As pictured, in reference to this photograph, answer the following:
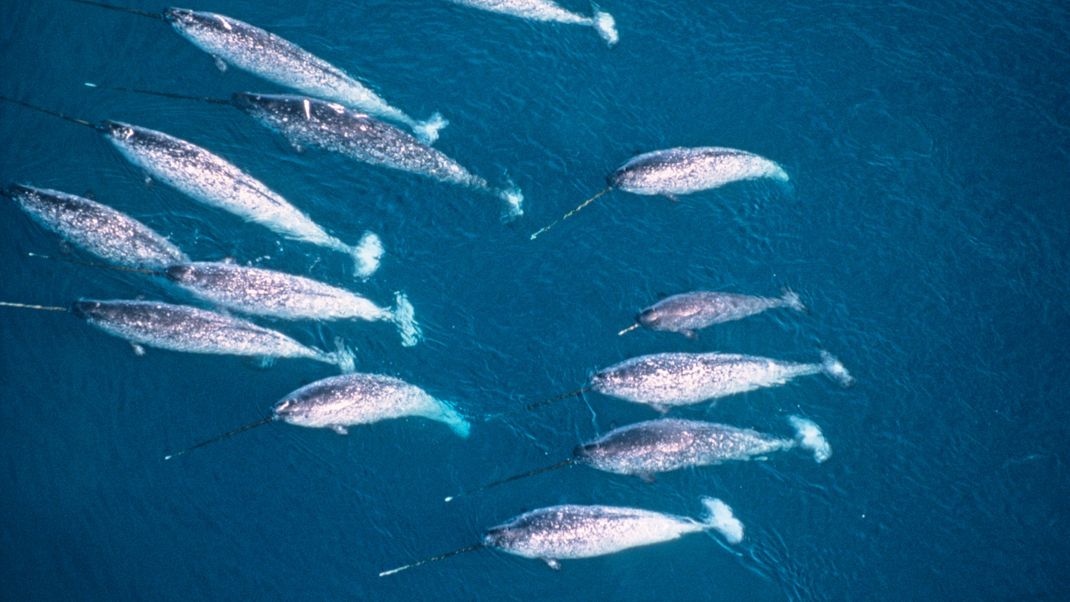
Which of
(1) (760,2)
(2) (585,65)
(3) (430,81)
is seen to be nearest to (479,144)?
(3) (430,81)

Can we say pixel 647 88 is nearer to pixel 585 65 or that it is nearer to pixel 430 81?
pixel 585 65

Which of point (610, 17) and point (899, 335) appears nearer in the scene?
point (899, 335)

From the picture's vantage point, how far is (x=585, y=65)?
12867 millimetres

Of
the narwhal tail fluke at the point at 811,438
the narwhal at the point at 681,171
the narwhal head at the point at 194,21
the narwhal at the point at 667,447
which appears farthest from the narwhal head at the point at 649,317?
the narwhal head at the point at 194,21

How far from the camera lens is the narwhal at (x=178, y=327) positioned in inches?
422

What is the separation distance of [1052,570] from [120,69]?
16995mm

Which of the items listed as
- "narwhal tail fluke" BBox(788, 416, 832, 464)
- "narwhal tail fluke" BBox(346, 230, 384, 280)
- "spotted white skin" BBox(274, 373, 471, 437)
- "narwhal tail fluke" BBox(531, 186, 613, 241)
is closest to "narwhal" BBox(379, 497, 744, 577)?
"spotted white skin" BBox(274, 373, 471, 437)

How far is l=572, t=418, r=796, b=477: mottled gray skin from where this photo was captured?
35.0 feet

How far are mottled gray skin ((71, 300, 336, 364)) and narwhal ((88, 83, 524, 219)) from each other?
9.90ft

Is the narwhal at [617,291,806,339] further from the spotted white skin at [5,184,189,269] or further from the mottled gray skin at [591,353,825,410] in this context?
the spotted white skin at [5,184,189,269]

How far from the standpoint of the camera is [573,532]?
34.6 ft

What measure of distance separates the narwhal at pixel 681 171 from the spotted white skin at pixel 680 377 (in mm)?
2641

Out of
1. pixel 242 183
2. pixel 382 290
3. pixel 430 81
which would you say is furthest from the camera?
pixel 430 81

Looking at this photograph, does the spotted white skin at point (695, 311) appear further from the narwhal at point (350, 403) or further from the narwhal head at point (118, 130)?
the narwhal head at point (118, 130)
